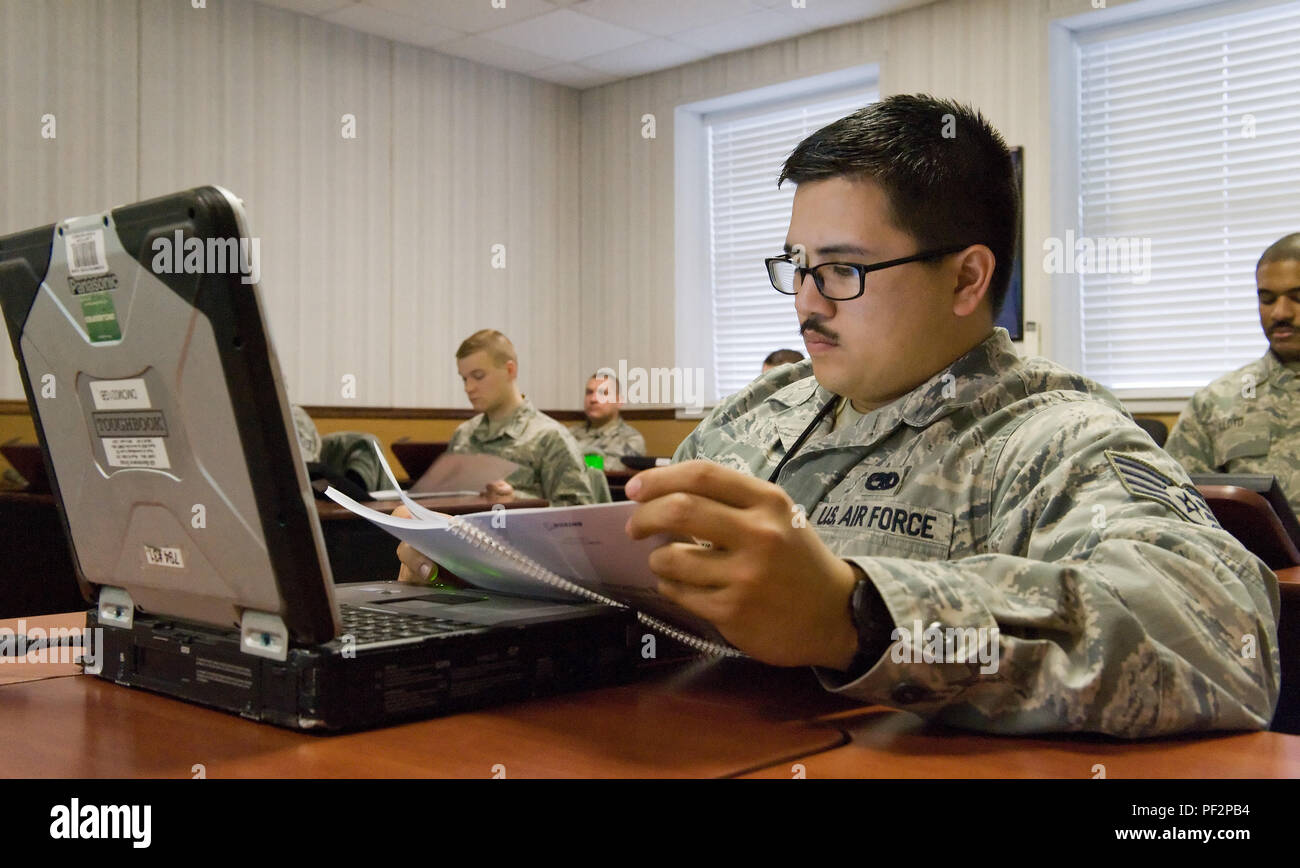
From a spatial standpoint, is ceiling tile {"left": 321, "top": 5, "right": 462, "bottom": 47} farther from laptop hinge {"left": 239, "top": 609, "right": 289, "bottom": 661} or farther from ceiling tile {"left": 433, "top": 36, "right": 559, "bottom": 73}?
laptop hinge {"left": 239, "top": 609, "right": 289, "bottom": 661}

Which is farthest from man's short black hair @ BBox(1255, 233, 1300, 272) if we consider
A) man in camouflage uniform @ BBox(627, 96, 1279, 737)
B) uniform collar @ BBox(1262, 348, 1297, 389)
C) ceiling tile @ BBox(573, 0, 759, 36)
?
ceiling tile @ BBox(573, 0, 759, 36)

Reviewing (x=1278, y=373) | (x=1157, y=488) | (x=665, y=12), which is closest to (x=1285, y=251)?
(x=1278, y=373)

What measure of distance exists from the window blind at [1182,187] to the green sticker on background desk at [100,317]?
4.72 meters

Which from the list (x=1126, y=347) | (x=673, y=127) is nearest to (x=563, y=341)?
(x=673, y=127)

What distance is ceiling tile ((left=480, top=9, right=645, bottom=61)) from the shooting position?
5.56 metres

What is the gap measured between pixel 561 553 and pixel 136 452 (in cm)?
32

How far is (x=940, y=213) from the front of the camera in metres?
1.18

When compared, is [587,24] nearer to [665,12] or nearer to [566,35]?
[566,35]

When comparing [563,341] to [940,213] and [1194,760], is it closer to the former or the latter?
[940,213]

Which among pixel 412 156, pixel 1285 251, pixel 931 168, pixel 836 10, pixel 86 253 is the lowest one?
pixel 86 253

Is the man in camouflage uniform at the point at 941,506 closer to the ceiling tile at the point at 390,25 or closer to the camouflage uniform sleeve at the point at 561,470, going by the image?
the camouflage uniform sleeve at the point at 561,470

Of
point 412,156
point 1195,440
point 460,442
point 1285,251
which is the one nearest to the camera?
point 1285,251

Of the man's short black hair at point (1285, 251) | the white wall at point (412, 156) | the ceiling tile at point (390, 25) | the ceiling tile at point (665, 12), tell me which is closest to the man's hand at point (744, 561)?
the man's short black hair at point (1285, 251)

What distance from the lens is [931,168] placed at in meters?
1.18
